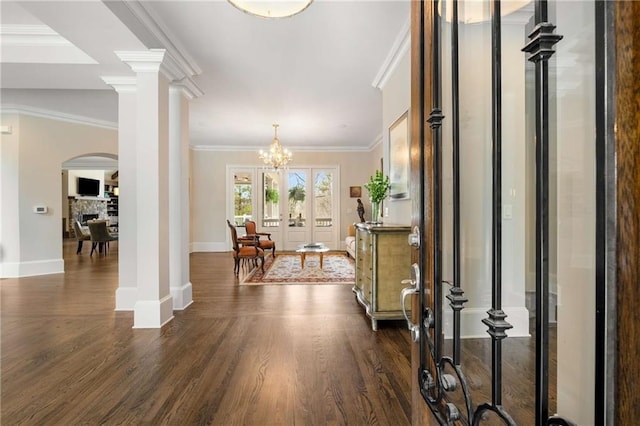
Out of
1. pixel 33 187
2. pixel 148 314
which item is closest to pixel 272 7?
pixel 148 314

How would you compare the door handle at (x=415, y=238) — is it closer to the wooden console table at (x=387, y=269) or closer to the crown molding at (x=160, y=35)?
the wooden console table at (x=387, y=269)

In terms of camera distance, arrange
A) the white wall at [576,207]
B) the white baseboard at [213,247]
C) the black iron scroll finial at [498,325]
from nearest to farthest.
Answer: the white wall at [576,207] < the black iron scroll finial at [498,325] < the white baseboard at [213,247]

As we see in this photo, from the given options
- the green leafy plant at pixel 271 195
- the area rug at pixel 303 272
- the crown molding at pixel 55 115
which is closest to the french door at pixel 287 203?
the green leafy plant at pixel 271 195

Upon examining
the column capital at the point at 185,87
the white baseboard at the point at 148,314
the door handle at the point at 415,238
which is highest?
the column capital at the point at 185,87

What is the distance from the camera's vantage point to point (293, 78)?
4117 millimetres

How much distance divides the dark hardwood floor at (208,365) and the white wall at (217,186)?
189 inches

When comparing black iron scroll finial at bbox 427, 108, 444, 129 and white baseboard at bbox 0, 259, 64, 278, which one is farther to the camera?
white baseboard at bbox 0, 259, 64, 278

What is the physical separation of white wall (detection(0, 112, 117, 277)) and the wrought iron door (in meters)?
7.07

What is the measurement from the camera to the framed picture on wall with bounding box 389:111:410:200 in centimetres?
339

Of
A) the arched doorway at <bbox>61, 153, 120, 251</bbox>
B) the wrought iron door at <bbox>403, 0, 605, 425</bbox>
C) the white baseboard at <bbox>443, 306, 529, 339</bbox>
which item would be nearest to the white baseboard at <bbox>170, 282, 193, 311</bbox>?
the wrought iron door at <bbox>403, 0, 605, 425</bbox>

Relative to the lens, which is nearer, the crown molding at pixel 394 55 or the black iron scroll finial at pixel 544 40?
the black iron scroll finial at pixel 544 40

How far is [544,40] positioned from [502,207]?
0.32 meters

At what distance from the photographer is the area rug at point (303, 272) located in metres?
4.90

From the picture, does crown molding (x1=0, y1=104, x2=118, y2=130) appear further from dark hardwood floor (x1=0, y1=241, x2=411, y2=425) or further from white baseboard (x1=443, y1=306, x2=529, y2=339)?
white baseboard (x1=443, y1=306, x2=529, y2=339)
